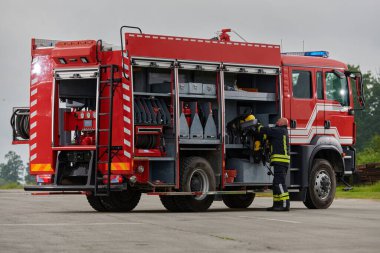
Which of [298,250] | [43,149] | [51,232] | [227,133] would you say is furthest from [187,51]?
[298,250]

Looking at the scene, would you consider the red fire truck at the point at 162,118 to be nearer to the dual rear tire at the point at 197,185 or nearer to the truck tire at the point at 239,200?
the dual rear tire at the point at 197,185

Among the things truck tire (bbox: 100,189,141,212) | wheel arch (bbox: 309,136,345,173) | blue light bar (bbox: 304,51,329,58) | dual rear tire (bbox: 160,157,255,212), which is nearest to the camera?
dual rear tire (bbox: 160,157,255,212)

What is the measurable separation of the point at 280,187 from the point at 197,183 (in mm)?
1718

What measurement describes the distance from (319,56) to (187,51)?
4.31 meters

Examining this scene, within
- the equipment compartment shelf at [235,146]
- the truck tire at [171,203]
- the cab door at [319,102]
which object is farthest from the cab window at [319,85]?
the truck tire at [171,203]

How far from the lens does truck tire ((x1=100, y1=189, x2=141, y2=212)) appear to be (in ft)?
66.1

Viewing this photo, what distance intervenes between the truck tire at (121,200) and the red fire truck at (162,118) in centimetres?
3

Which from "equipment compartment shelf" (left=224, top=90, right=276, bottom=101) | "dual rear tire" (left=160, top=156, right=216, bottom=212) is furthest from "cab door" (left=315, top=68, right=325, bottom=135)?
"dual rear tire" (left=160, top=156, right=216, bottom=212)


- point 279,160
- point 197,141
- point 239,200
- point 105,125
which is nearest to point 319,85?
point 279,160

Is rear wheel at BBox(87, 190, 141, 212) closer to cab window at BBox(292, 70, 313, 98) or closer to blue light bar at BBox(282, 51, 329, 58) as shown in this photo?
cab window at BBox(292, 70, 313, 98)

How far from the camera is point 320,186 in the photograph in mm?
21531

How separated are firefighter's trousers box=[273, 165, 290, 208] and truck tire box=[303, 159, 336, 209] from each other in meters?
1.62

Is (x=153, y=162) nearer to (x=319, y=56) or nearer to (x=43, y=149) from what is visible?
(x=43, y=149)

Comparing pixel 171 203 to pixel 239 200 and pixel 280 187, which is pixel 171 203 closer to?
pixel 280 187
